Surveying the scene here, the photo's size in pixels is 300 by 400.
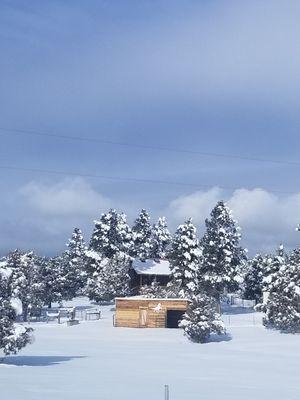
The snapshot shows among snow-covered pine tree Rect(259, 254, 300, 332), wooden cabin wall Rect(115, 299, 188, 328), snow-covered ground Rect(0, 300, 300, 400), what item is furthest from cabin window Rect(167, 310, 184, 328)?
snow-covered pine tree Rect(259, 254, 300, 332)

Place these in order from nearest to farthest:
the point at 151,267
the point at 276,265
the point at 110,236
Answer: the point at 276,265 < the point at 151,267 < the point at 110,236

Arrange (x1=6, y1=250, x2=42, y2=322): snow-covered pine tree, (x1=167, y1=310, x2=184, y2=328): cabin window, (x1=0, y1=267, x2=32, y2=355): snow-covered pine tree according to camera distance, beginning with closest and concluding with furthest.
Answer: (x1=0, y1=267, x2=32, y2=355): snow-covered pine tree
(x1=167, y1=310, x2=184, y2=328): cabin window
(x1=6, y1=250, x2=42, y2=322): snow-covered pine tree

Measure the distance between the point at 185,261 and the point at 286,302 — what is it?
54.0ft

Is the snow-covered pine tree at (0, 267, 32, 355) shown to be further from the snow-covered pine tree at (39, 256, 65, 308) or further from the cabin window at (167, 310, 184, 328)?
the snow-covered pine tree at (39, 256, 65, 308)

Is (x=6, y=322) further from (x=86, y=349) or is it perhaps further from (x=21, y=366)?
(x=86, y=349)

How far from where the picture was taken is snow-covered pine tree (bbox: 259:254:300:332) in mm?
62969

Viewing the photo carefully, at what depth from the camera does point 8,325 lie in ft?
116

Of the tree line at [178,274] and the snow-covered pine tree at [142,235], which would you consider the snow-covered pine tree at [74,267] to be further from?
the snow-covered pine tree at [142,235]

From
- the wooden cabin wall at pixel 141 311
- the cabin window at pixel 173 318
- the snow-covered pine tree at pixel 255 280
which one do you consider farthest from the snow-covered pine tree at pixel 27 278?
the snow-covered pine tree at pixel 255 280

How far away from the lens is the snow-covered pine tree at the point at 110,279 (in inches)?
3533

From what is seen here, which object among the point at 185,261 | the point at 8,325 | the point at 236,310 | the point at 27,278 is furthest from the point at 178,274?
the point at 8,325

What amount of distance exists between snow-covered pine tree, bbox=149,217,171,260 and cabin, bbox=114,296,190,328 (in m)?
52.1

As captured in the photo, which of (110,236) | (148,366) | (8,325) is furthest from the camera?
(110,236)

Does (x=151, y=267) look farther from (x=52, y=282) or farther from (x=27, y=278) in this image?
(x=27, y=278)
